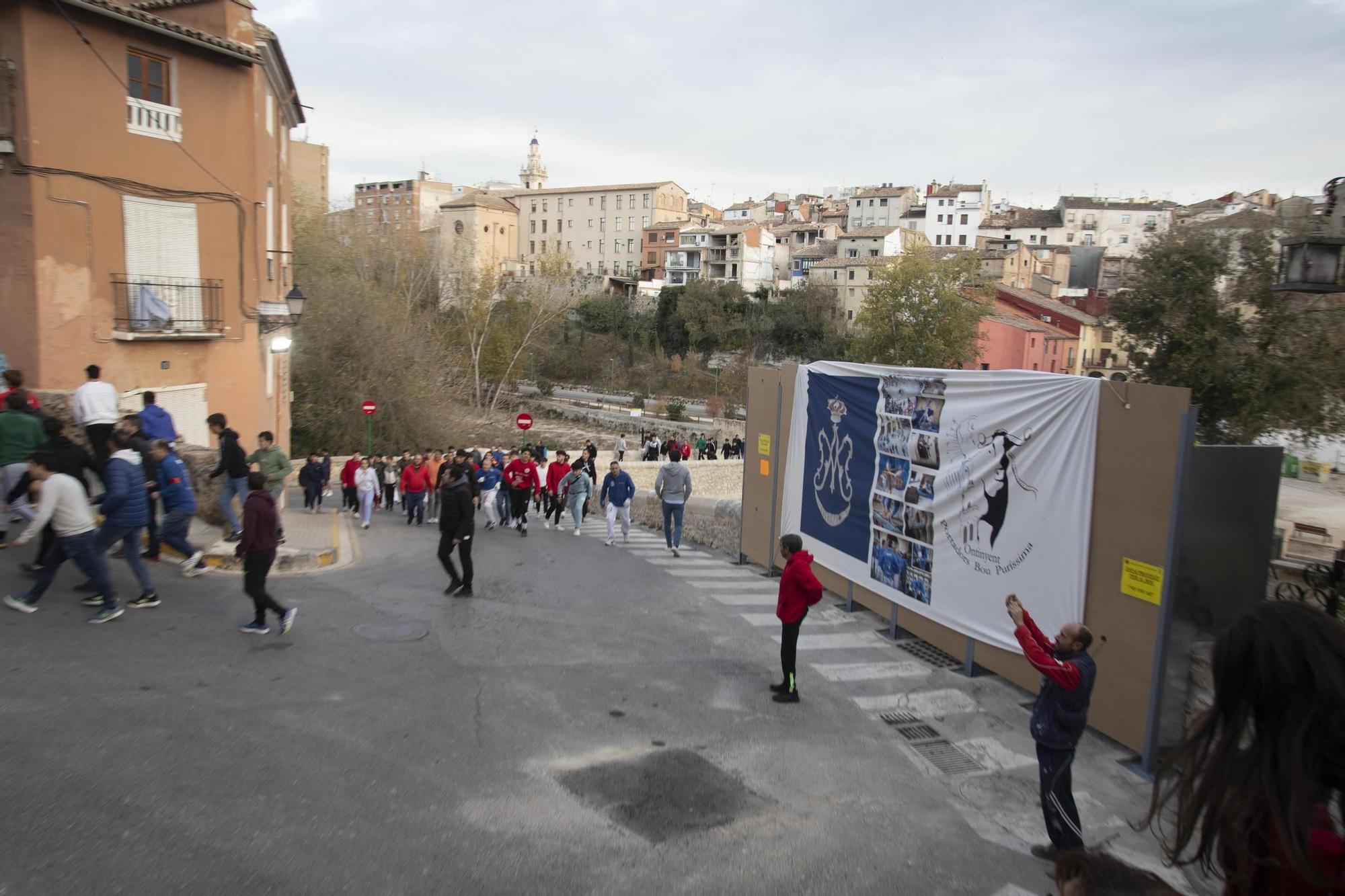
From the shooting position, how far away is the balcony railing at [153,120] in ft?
50.3

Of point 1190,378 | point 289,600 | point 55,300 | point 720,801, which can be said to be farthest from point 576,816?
point 1190,378

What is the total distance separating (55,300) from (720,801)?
14.4 metres

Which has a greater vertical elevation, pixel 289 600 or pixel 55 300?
pixel 55 300

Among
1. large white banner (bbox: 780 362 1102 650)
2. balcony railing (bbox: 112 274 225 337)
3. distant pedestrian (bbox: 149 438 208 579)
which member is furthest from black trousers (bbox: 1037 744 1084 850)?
balcony railing (bbox: 112 274 225 337)

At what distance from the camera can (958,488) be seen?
914 centimetres

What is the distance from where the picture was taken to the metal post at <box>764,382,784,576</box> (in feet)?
44.5

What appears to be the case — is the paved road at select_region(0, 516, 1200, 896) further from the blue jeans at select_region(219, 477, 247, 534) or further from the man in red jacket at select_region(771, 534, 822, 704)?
the blue jeans at select_region(219, 477, 247, 534)

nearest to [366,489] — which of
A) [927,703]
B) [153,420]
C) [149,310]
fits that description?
[149,310]

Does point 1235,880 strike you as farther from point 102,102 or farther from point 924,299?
point 924,299

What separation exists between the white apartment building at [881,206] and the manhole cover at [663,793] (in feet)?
320

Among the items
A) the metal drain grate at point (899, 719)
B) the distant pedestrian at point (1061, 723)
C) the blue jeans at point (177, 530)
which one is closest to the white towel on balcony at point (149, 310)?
the blue jeans at point (177, 530)

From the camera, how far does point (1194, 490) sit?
6.88 meters

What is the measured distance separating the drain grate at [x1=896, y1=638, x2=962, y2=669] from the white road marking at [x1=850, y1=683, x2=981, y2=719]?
72 centimetres

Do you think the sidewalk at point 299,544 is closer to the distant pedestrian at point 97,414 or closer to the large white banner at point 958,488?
the distant pedestrian at point 97,414
